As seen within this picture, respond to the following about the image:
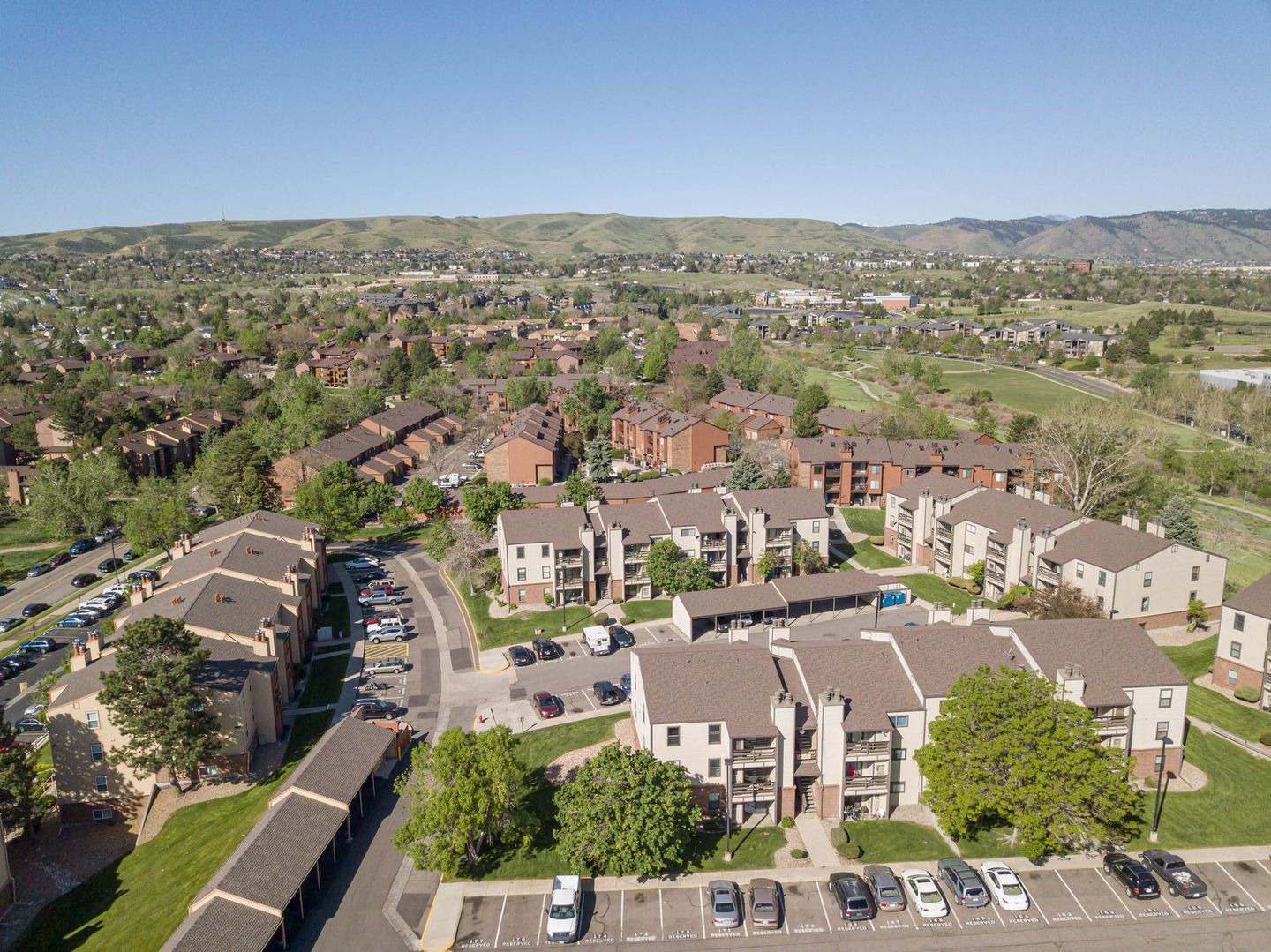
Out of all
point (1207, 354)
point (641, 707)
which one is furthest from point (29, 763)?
point (1207, 354)

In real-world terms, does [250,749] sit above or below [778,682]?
below

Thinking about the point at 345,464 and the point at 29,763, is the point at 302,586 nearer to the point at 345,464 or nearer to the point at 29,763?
the point at 29,763

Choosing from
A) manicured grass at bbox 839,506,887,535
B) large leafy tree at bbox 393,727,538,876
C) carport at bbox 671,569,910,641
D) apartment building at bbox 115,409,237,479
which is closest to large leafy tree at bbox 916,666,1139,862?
large leafy tree at bbox 393,727,538,876

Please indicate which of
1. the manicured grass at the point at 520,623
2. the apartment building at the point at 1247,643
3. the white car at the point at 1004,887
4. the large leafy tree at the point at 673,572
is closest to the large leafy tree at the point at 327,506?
the manicured grass at the point at 520,623

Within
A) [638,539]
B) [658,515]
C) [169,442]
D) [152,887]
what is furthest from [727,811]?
[169,442]

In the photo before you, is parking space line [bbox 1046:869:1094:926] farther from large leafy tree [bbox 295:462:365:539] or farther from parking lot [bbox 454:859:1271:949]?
large leafy tree [bbox 295:462:365:539]

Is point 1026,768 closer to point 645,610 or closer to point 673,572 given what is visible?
point 673,572
